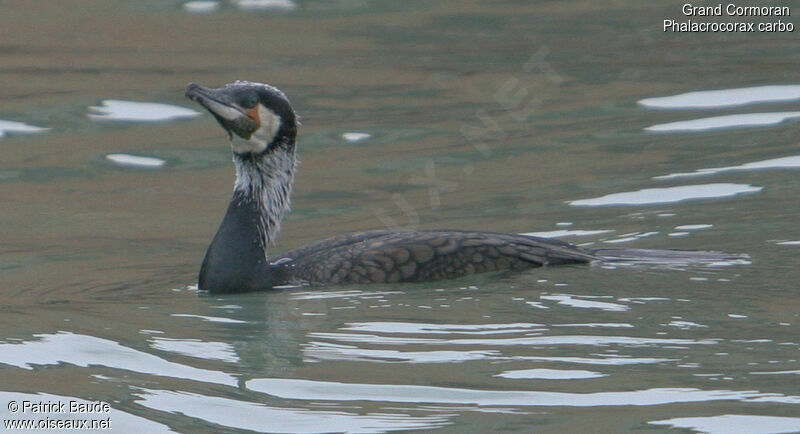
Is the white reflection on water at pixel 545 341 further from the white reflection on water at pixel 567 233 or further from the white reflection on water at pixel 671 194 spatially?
the white reflection on water at pixel 671 194

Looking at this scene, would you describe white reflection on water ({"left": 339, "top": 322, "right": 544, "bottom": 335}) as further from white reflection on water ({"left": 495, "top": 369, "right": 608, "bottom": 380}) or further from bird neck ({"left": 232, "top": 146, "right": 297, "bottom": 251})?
bird neck ({"left": 232, "top": 146, "right": 297, "bottom": 251})

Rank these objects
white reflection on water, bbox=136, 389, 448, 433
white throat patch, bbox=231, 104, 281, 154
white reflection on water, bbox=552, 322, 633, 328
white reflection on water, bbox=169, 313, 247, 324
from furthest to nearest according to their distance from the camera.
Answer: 1. white throat patch, bbox=231, 104, 281, 154
2. white reflection on water, bbox=169, 313, 247, 324
3. white reflection on water, bbox=552, 322, 633, 328
4. white reflection on water, bbox=136, 389, 448, 433

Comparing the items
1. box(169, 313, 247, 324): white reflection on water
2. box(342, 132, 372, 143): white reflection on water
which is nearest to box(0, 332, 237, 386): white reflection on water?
box(169, 313, 247, 324): white reflection on water

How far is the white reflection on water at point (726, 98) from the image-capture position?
13.4 meters

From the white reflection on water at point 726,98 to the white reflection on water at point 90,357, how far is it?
709 centimetres

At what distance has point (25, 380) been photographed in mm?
6957

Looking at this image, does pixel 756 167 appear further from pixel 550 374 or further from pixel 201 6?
pixel 201 6

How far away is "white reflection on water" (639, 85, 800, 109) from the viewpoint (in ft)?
43.8

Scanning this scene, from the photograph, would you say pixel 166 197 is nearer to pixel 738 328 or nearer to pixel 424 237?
pixel 424 237

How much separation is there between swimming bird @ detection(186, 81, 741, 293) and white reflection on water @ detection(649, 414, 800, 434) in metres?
2.80

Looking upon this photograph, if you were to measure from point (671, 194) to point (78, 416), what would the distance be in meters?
5.52

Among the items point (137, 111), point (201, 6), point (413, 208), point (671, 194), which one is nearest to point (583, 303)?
point (671, 194)

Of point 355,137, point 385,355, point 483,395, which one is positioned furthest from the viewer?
point 355,137

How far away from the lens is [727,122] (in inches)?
504
